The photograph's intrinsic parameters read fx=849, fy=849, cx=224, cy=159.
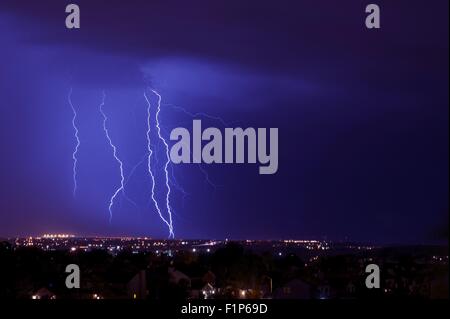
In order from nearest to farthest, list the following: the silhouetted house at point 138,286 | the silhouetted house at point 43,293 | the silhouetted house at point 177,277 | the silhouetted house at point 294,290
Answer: the silhouetted house at point 43,293, the silhouetted house at point 138,286, the silhouetted house at point 294,290, the silhouetted house at point 177,277

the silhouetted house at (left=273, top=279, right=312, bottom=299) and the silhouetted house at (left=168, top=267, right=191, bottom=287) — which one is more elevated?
the silhouetted house at (left=168, top=267, right=191, bottom=287)

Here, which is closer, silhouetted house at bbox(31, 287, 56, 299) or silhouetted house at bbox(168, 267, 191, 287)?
silhouetted house at bbox(31, 287, 56, 299)

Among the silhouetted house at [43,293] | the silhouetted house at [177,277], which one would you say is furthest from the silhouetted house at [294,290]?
the silhouetted house at [43,293]

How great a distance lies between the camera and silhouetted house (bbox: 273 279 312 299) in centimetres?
1850

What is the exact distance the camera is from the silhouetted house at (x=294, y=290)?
18500mm

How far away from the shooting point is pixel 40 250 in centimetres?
2281

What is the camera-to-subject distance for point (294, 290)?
62.2 ft

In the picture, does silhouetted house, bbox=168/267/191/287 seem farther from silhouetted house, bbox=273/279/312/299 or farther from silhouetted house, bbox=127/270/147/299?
silhouetted house, bbox=273/279/312/299

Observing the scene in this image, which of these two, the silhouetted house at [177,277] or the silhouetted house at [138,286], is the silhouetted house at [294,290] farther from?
the silhouetted house at [138,286]

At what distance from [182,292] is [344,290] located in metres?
3.86

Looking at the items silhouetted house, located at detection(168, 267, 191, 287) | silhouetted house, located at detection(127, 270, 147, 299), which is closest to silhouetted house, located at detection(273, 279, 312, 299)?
silhouetted house, located at detection(168, 267, 191, 287)

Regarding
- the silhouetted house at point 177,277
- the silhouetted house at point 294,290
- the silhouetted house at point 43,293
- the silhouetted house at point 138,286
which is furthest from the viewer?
the silhouetted house at point 177,277

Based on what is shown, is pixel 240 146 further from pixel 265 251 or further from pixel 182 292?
pixel 265 251
